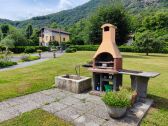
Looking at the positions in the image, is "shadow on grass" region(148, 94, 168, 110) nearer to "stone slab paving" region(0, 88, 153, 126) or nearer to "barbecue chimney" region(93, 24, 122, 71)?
"stone slab paving" region(0, 88, 153, 126)

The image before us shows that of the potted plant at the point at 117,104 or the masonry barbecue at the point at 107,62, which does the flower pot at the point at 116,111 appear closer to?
the potted plant at the point at 117,104

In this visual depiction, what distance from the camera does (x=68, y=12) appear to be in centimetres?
16325

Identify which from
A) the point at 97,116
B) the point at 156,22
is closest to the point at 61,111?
the point at 97,116

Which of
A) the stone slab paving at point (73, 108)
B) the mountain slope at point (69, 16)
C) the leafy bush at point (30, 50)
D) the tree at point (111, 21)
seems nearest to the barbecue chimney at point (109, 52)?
the stone slab paving at point (73, 108)

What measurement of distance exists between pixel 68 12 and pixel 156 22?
107 m

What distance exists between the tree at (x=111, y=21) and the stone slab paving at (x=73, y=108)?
23.8 m

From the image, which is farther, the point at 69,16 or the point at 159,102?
the point at 69,16

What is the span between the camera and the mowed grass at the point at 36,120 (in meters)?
6.27

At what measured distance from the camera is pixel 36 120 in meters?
6.54

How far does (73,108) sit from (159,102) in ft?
13.3

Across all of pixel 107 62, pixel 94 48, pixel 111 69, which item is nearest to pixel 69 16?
pixel 94 48

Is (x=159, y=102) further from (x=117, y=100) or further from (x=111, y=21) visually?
(x=111, y=21)

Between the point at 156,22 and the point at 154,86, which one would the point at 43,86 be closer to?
the point at 154,86

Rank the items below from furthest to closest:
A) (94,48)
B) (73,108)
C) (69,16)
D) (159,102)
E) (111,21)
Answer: (69,16), (94,48), (111,21), (159,102), (73,108)
